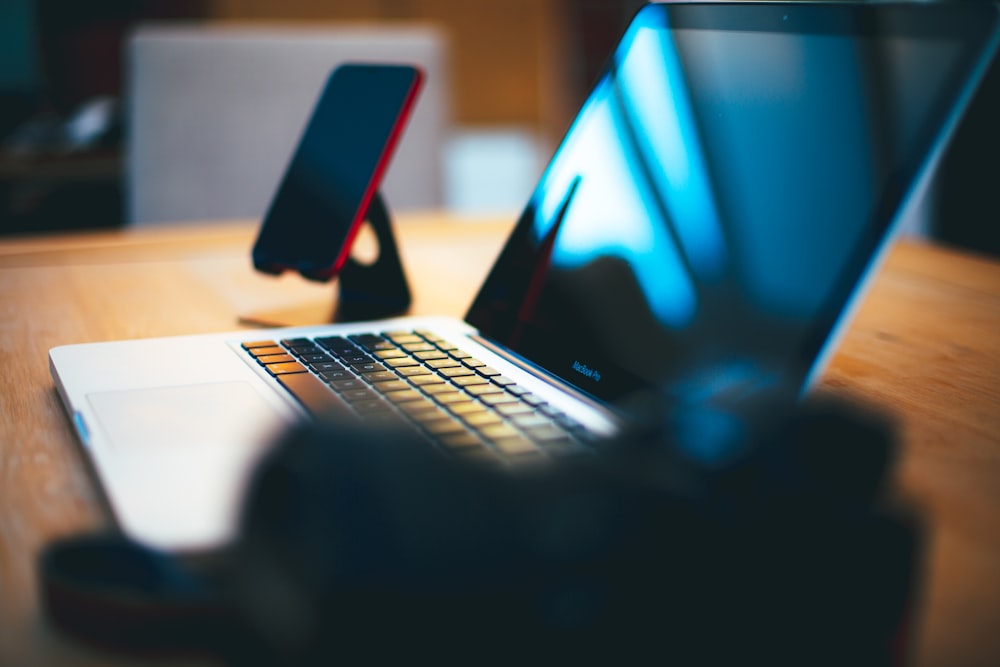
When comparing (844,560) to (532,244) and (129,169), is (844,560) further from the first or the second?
(129,169)

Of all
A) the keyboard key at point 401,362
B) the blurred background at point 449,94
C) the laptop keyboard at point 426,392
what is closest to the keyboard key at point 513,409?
the laptop keyboard at point 426,392

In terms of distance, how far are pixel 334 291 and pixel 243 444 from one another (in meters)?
0.47

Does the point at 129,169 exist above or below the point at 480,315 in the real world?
below

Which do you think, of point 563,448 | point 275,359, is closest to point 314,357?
point 275,359

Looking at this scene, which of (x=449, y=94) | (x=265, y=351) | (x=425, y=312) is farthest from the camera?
(x=449, y=94)

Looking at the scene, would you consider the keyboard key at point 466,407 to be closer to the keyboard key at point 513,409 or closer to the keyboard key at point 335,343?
the keyboard key at point 513,409

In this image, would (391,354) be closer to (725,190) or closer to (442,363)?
(442,363)

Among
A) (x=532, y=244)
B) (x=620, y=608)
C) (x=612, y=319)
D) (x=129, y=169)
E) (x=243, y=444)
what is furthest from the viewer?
(x=129, y=169)

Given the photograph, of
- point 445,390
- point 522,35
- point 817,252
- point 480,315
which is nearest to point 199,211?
point 480,315

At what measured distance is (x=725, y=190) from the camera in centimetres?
59

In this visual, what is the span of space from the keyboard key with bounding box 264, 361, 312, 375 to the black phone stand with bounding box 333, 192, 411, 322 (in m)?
0.23

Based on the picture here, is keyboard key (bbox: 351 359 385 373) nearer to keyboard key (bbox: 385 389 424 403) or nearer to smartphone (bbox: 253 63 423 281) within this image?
keyboard key (bbox: 385 389 424 403)

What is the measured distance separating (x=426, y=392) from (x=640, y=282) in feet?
0.50

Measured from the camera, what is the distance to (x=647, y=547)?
319 millimetres
